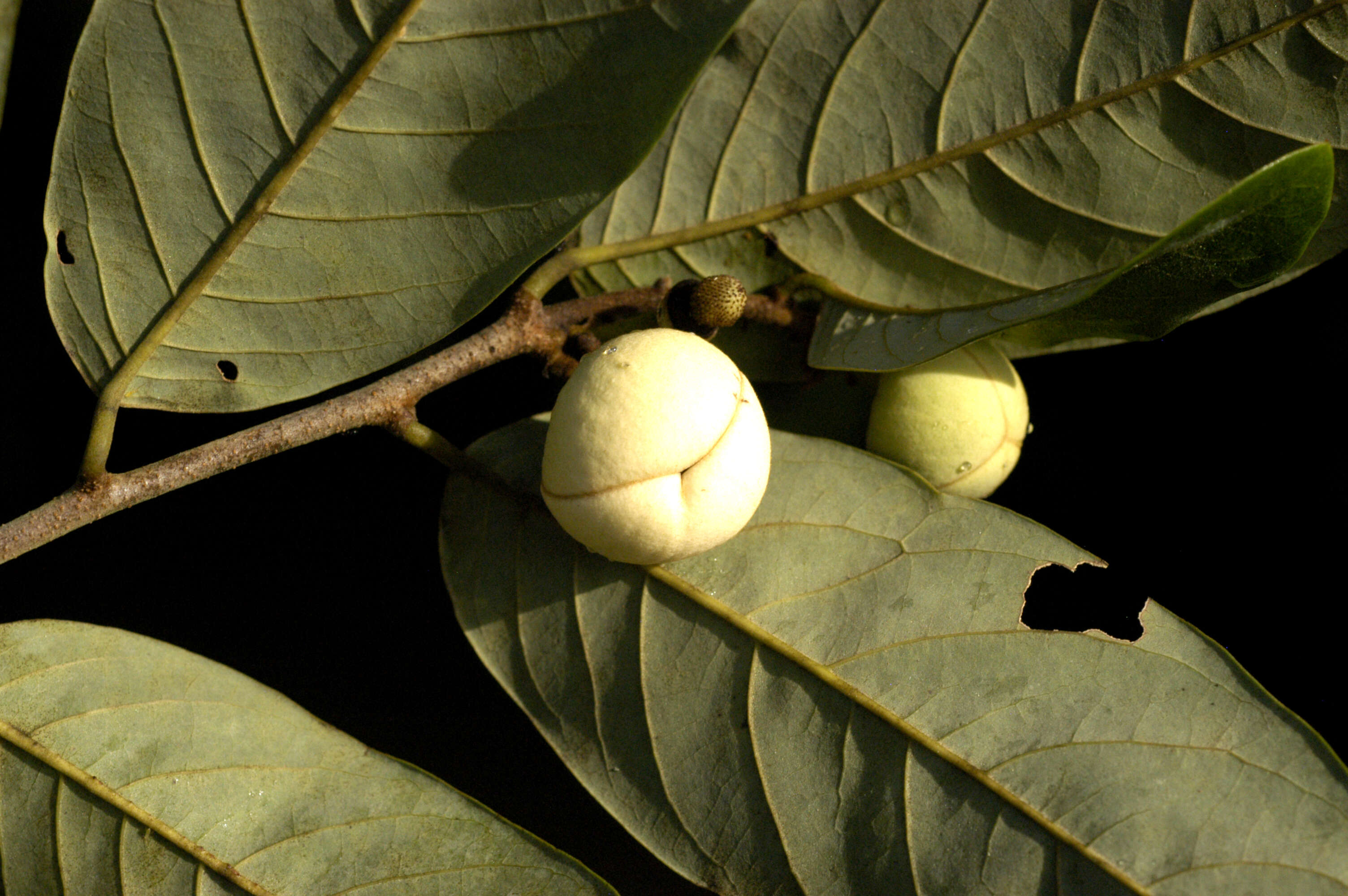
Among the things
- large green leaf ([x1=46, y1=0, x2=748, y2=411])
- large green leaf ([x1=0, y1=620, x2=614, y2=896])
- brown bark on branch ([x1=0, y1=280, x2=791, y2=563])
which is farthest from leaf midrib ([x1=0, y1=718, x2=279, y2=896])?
large green leaf ([x1=46, y1=0, x2=748, y2=411])

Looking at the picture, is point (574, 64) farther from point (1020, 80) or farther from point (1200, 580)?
point (1200, 580)

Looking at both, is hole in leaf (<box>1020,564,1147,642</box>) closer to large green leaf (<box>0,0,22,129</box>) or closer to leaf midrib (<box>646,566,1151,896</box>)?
leaf midrib (<box>646,566,1151,896</box>)

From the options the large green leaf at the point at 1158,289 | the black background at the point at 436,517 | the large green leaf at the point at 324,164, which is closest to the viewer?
the large green leaf at the point at 1158,289

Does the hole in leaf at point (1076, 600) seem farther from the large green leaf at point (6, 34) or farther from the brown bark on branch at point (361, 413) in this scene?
the large green leaf at point (6, 34)

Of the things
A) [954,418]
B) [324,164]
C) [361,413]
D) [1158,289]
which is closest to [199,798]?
[361,413]

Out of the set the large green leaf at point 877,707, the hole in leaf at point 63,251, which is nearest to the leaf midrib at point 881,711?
the large green leaf at point 877,707

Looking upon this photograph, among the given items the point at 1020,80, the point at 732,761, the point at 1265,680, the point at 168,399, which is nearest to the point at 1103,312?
the point at 1020,80
